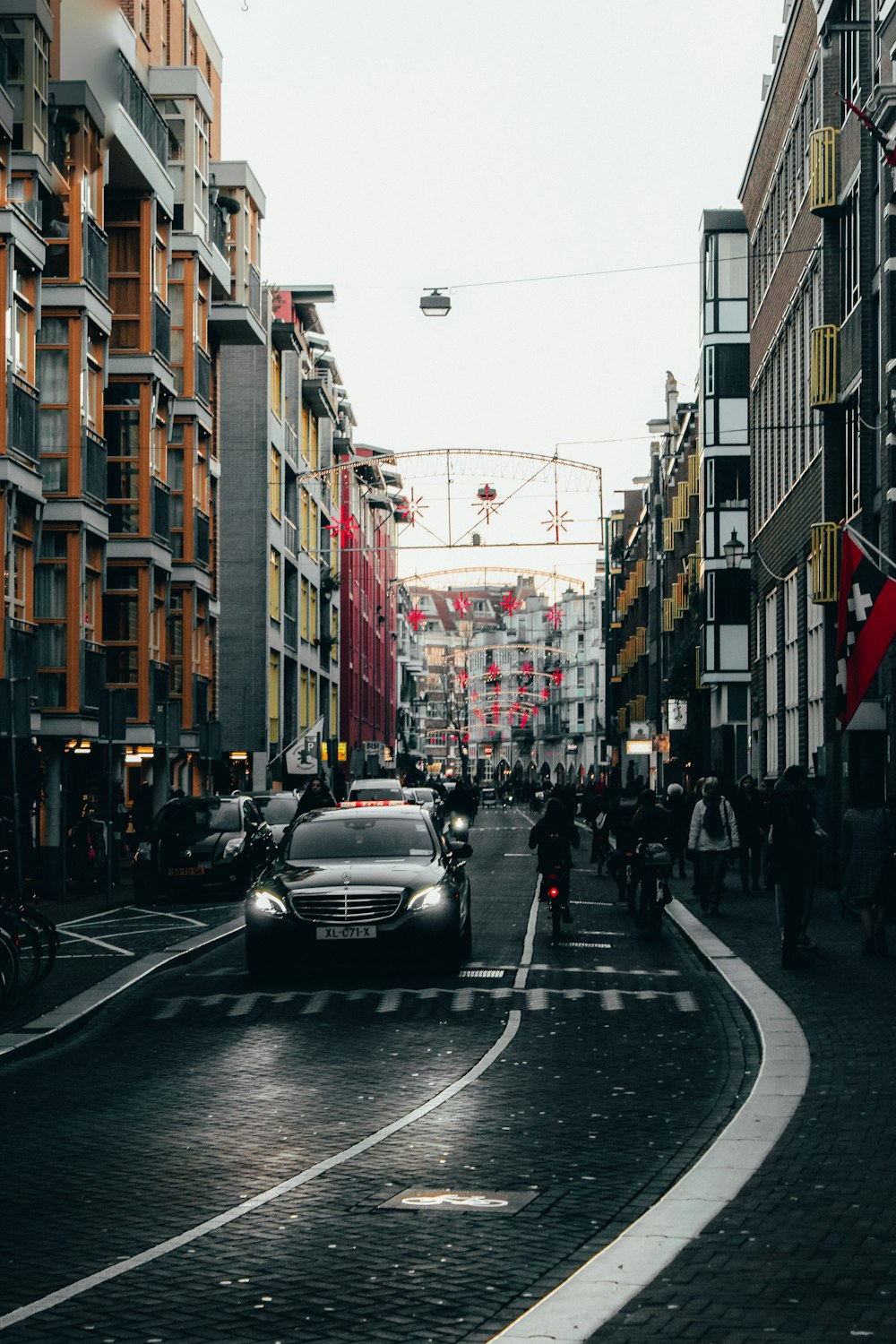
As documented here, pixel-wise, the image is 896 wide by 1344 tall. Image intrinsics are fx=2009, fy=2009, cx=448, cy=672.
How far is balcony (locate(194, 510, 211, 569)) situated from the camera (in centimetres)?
4641

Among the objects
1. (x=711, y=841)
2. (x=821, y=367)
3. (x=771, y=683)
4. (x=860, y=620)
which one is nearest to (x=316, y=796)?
(x=711, y=841)

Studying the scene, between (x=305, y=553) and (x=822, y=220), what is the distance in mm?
38713

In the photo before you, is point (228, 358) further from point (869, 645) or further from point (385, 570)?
point (385, 570)

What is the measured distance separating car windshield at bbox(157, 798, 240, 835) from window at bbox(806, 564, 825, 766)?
11.0 meters

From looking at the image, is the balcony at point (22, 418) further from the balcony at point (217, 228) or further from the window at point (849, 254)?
the balcony at point (217, 228)

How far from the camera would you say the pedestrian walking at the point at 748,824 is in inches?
1244

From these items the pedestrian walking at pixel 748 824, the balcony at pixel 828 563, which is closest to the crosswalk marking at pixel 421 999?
the pedestrian walking at pixel 748 824

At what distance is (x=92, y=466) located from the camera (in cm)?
3512

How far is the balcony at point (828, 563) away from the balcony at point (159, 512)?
46.1ft

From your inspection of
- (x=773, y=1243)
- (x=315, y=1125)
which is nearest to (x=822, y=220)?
(x=315, y=1125)

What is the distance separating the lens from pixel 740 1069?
1241 cm

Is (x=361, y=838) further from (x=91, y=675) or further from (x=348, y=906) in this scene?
(x=91, y=675)

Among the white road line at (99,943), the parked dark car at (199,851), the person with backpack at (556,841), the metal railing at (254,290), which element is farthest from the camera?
the metal railing at (254,290)

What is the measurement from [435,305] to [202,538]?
13920 mm
